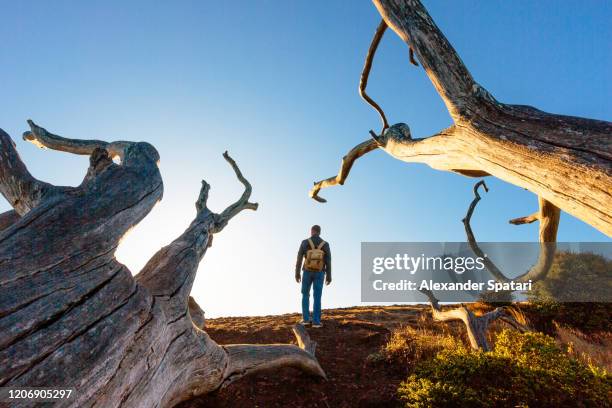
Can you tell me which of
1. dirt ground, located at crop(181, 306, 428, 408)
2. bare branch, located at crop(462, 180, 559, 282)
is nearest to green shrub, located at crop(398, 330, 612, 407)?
dirt ground, located at crop(181, 306, 428, 408)

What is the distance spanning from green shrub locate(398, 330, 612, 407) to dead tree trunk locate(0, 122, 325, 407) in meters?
1.95

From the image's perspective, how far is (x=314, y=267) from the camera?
7.60 meters

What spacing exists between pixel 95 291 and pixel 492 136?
2.58 meters

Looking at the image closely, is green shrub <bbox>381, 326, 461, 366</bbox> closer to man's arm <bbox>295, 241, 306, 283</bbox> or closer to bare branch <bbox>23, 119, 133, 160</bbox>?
man's arm <bbox>295, 241, 306, 283</bbox>

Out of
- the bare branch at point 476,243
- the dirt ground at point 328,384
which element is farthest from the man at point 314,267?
the bare branch at point 476,243

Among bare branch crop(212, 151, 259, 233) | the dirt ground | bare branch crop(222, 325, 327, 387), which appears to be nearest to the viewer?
bare branch crop(222, 325, 327, 387)

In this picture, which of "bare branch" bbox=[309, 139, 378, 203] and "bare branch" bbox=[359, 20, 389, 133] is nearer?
"bare branch" bbox=[359, 20, 389, 133]

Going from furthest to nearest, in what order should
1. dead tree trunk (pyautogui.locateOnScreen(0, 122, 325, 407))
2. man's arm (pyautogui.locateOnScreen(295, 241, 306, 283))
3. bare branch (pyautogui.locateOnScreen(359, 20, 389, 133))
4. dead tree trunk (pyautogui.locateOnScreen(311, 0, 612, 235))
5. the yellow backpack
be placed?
man's arm (pyautogui.locateOnScreen(295, 241, 306, 283)) < the yellow backpack < bare branch (pyautogui.locateOnScreen(359, 20, 389, 133)) < dead tree trunk (pyautogui.locateOnScreen(0, 122, 325, 407)) < dead tree trunk (pyautogui.locateOnScreen(311, 0, 612, 235))

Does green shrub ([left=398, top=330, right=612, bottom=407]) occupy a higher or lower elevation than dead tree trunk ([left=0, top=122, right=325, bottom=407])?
lower

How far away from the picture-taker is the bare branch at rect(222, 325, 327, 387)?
12.2 ft

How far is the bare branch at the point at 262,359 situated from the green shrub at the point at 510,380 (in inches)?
47.0

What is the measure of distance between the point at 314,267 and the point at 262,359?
3.71m

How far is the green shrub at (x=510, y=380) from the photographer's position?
384 cm

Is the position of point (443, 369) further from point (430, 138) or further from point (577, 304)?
point (577, 304)
